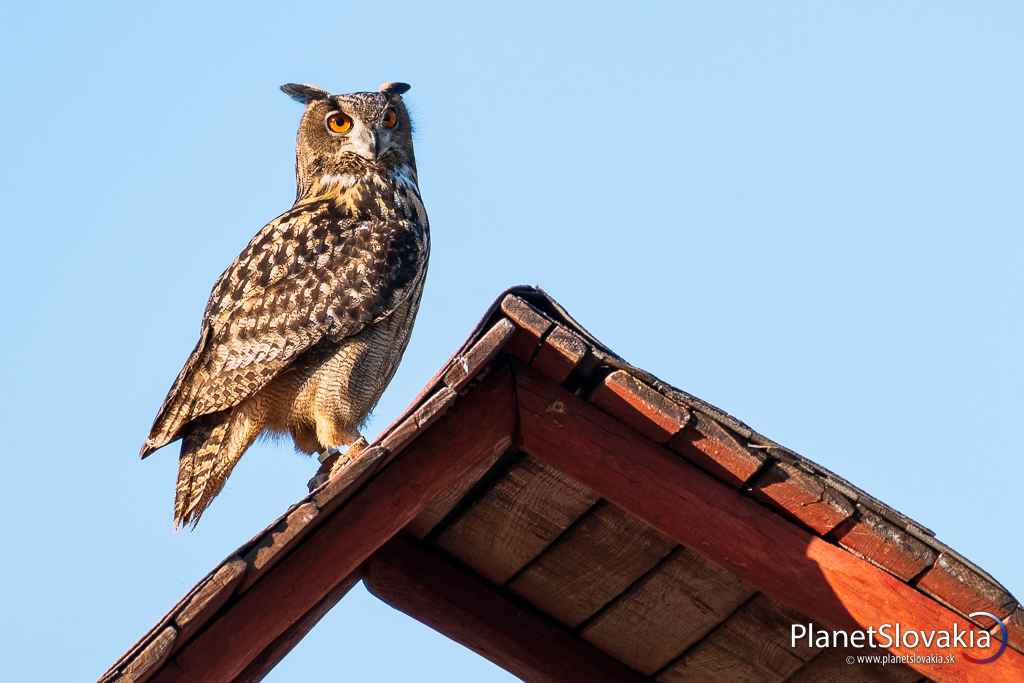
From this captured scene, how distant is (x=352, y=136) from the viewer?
6.73m

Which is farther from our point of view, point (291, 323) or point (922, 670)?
point (291, 323)

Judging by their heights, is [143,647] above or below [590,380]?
below

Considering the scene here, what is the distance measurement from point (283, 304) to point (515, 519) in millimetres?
2141

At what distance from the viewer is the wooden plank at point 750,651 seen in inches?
150

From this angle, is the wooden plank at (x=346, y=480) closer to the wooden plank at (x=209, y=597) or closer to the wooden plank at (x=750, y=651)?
the wooden plank at (x=209, y=597)

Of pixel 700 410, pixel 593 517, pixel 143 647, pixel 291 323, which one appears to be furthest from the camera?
pixel 291 323

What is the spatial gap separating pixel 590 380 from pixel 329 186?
3.37 meters

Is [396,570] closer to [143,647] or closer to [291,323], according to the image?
[143,647]

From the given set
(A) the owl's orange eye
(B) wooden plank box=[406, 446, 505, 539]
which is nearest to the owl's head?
(A) the owl's orange eye

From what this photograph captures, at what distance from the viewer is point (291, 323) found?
561 centimetres

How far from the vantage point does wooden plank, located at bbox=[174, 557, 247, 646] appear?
114 inches

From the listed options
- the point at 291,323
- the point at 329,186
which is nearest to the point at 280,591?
the point at 291,323

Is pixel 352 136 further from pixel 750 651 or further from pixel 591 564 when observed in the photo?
pixel 750 651

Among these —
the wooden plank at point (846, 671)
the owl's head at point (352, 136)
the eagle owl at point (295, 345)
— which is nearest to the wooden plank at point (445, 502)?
the wooden plank at point (846, 671)
